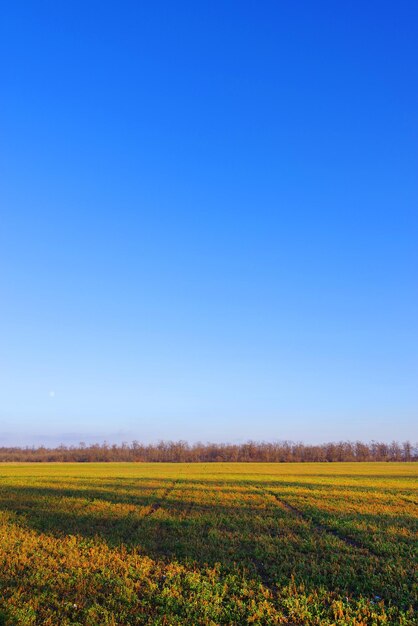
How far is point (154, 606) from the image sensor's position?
11.1 meters

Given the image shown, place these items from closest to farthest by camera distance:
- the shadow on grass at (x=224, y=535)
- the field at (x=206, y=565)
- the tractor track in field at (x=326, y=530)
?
the field at (x=206, y=565) < the shadow on grass at (x=224, y=535) < the tractor track in field at (x=326, y=530)

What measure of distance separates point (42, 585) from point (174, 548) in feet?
19.7

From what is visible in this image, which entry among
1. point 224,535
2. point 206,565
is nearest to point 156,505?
point 224,535

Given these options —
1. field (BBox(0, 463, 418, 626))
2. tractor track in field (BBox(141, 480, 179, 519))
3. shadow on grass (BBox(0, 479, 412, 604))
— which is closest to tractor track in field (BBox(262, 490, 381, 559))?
field (BBox(0, 463, 418, 626))

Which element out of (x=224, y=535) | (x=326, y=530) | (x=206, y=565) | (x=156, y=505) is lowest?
(x=156, y=505)

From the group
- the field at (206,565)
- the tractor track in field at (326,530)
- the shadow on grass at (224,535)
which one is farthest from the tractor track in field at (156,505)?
the tractor track in field at (326,530)

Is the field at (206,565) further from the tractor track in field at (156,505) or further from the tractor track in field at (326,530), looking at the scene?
the tractor track in field at (156,505)

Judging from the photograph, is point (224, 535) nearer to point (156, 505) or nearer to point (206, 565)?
point (206, 565)

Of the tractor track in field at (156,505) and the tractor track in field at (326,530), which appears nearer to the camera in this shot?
the tractor track in field at (326,530)

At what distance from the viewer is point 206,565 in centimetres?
1467

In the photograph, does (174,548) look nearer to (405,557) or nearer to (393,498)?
(405,557)

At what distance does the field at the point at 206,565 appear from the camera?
10633mm

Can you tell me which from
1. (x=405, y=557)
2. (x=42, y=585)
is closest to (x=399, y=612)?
(x=405, y=557)

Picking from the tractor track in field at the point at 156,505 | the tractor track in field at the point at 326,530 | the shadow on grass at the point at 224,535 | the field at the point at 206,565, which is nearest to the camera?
the field at the point at 206,565
